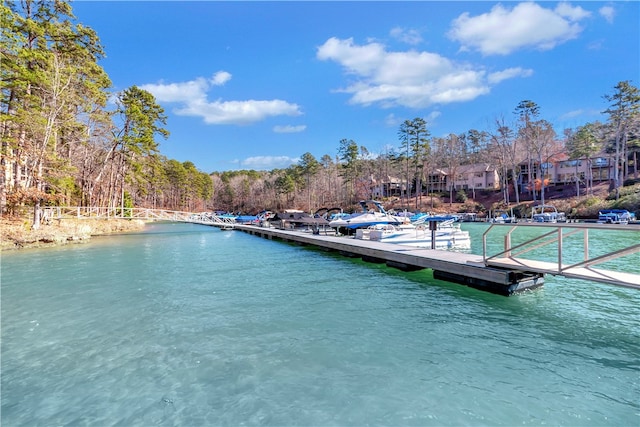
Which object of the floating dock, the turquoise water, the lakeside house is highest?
the lakeside house

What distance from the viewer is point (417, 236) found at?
17.8 metres

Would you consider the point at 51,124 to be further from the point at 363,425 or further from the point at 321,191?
the point at 321,191

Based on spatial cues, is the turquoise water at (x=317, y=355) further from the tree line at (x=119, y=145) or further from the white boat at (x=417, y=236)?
the tree line at (x=119, y=145)

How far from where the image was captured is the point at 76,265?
42.7ft

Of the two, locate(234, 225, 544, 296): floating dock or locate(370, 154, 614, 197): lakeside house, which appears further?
locate(370, 154, 614, 197): lakeside house

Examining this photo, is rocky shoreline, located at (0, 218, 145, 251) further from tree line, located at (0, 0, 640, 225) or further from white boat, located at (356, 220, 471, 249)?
white boat, located at (356, 220, 471, 249)

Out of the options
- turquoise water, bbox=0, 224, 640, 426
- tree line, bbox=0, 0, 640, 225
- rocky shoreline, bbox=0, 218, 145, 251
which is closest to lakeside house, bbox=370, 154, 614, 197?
tree line, bbox=0, 0, 640, 225

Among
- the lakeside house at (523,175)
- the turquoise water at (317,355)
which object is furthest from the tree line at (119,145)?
the turquoise water at (317,355)

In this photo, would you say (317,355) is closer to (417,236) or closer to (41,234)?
(417,236)

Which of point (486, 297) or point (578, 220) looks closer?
point (486, 297)

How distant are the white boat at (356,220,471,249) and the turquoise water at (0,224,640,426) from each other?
7705 mm

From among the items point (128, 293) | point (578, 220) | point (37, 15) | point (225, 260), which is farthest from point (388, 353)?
point (578, 220)

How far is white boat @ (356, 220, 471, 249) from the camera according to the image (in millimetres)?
17297

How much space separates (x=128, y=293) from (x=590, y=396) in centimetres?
1003
